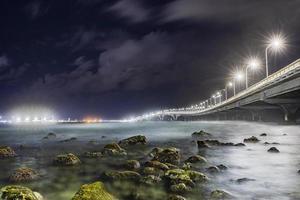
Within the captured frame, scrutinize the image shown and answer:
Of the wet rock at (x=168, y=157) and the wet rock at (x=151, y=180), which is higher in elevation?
the wet rock at (x=168, y=157)

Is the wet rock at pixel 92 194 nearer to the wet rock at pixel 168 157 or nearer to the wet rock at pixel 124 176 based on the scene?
the wet rock at pixel 124 176

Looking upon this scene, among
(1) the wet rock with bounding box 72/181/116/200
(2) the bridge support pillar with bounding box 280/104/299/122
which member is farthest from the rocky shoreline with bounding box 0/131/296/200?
(2) the bridge support pillar with bounding box 280/104/299/122

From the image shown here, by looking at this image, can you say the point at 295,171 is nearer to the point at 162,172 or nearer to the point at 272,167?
the point at 272,167

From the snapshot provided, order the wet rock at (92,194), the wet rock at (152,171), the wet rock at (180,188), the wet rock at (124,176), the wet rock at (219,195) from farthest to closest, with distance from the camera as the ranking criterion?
the wet rock at (152,171), the wet rock at (124,176), the wet rock at (180,188), the wet rock at (219,195), the wet rock at (92,194)

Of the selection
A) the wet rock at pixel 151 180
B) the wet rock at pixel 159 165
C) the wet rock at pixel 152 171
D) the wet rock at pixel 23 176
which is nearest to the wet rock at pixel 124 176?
the wet rock at pixel 151 180

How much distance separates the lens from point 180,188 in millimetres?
12750

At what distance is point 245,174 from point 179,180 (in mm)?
5241

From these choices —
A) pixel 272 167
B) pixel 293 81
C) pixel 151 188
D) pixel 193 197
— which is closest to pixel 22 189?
pixel 151 188

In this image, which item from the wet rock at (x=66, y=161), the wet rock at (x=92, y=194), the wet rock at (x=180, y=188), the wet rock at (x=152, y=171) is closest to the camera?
the wet rock at (x=92, y=194)

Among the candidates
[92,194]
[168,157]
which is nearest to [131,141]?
[168,157]

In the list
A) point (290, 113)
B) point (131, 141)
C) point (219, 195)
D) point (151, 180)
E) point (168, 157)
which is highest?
point (290, 113)

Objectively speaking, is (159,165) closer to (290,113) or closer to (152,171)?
(152,171)

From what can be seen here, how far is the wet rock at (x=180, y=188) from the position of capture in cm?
1258

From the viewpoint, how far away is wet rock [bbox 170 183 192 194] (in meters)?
12.6
